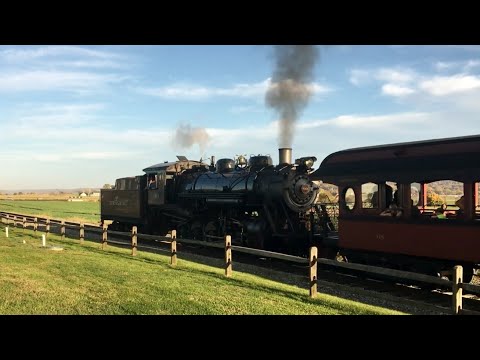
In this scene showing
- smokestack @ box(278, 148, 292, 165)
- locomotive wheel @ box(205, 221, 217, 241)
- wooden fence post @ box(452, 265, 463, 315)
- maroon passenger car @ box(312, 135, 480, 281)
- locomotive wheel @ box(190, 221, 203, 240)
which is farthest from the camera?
locomotive wheel @ box(190, 221, 203, 240)

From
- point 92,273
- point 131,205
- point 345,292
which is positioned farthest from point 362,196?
point 131,205

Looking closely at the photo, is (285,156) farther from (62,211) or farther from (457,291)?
(62,211)

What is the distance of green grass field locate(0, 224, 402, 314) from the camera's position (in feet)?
23.3

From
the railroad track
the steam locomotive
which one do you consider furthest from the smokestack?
the railroad track

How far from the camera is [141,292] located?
814cm

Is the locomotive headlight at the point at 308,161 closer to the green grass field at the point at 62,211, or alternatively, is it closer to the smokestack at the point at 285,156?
the smokestack at the point at 285,156

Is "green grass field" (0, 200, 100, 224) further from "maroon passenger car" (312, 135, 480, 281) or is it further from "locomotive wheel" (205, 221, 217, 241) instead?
"maroon passenger car" (312, 135, 480, 281)

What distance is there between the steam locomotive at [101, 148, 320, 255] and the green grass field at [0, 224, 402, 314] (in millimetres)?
3611

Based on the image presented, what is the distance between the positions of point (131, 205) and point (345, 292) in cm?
1458

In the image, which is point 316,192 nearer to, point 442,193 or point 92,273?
point 442,193

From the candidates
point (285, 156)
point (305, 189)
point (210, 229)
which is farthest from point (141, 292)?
point (210, 229)

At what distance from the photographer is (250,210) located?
16.5m

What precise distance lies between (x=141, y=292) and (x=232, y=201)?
845 cm

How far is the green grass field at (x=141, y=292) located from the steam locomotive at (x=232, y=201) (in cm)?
361
